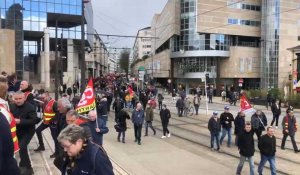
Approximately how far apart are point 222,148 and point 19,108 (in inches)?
439

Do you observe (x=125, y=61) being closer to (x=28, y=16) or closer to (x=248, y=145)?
(x=28, y=16)

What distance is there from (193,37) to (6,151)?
7012 centimetres

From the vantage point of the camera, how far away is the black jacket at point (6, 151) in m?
3.76

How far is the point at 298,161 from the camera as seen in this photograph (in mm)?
14430

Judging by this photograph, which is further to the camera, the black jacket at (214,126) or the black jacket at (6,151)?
the black jacket at (214,126)

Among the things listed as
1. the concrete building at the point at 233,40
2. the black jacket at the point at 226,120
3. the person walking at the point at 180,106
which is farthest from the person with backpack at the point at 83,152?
the concrete building at the point at 233,40

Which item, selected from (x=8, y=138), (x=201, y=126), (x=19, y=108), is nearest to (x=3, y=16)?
(x=201, y=126)

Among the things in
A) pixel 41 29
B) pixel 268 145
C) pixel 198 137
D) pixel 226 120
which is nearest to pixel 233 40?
pixel 41 29

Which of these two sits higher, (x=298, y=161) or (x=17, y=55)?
(x=17, y=55)

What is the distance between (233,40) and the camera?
76.9 m

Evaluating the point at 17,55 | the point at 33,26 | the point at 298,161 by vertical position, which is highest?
the point at 33,26

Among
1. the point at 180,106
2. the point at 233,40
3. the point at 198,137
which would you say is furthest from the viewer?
the point at 233,40

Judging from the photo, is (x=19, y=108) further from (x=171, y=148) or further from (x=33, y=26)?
(x=33, y=26)

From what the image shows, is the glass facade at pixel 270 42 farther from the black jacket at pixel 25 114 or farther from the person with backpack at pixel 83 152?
the person with backpack at pixel 83 152
